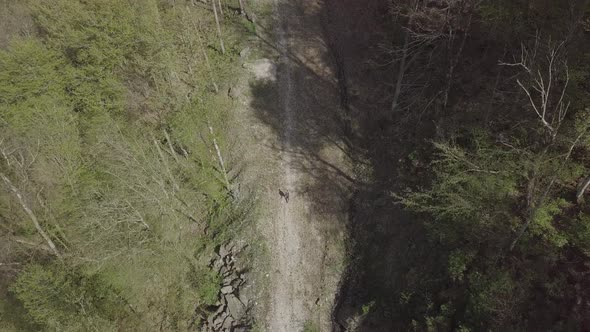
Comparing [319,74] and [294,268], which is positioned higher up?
[319,74]

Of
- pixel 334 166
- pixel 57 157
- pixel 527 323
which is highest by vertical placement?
pixel 57 157

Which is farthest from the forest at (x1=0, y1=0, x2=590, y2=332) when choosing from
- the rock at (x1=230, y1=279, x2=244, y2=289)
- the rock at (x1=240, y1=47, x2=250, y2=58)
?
the rock at (x1=240, y1=47, x2=250, y2=58)

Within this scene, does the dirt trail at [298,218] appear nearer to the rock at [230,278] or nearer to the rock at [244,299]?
the rock at [244,299]

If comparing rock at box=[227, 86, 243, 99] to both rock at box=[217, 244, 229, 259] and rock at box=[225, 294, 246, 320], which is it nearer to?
rock at box=[217, 244, 229, 259]

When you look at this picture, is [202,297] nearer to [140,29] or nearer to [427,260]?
[427,260]

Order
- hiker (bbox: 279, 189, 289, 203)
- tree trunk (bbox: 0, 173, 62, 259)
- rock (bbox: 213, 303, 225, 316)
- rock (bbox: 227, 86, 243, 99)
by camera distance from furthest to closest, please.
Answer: rock (bbox: 227, 86, 243, 99), hiker (bbox: 279, 189, 289, 203), rock (bbox: 213, 303, 225, 316), tree trunk (bbox: 0, 173, 62, 259)

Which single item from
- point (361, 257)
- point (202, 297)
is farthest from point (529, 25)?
point (202, 297)

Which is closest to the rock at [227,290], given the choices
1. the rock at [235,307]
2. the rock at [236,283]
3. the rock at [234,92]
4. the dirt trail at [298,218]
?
the rock at [236,283]
